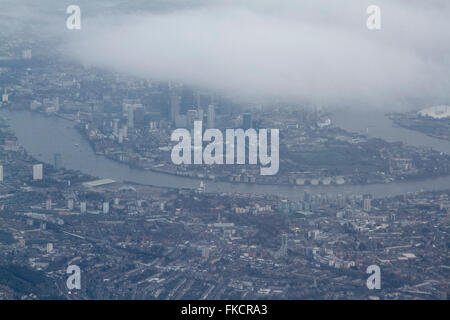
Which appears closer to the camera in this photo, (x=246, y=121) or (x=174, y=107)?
(x=246, y=121)

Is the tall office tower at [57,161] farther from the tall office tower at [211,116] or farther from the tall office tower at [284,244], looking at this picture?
the tall office tower at [284,244]

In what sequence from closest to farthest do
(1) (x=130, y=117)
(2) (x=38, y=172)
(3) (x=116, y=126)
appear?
(2) (x=38, y=172), (3) (x=116, y=126), (1) (x=130, y=117)

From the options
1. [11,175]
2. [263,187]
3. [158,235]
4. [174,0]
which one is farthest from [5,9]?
[158,235]

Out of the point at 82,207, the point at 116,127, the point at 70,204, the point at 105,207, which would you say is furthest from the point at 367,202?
the point at 116,127

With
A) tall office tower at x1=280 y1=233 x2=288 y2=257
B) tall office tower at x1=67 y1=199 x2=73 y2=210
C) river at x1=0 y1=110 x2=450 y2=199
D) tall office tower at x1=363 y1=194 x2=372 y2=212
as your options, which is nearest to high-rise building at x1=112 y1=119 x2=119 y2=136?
river at x1=0 y1=110 x2=450 y2=199

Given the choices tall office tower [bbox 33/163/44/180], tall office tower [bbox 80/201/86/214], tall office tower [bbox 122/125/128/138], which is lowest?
tall office tower [bbox 80/201/86/214]

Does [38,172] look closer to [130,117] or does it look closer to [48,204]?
[48,204]

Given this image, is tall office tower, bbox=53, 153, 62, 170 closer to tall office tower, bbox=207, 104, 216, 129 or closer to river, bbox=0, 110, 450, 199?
river, bbox=0, 110, 450, 199
